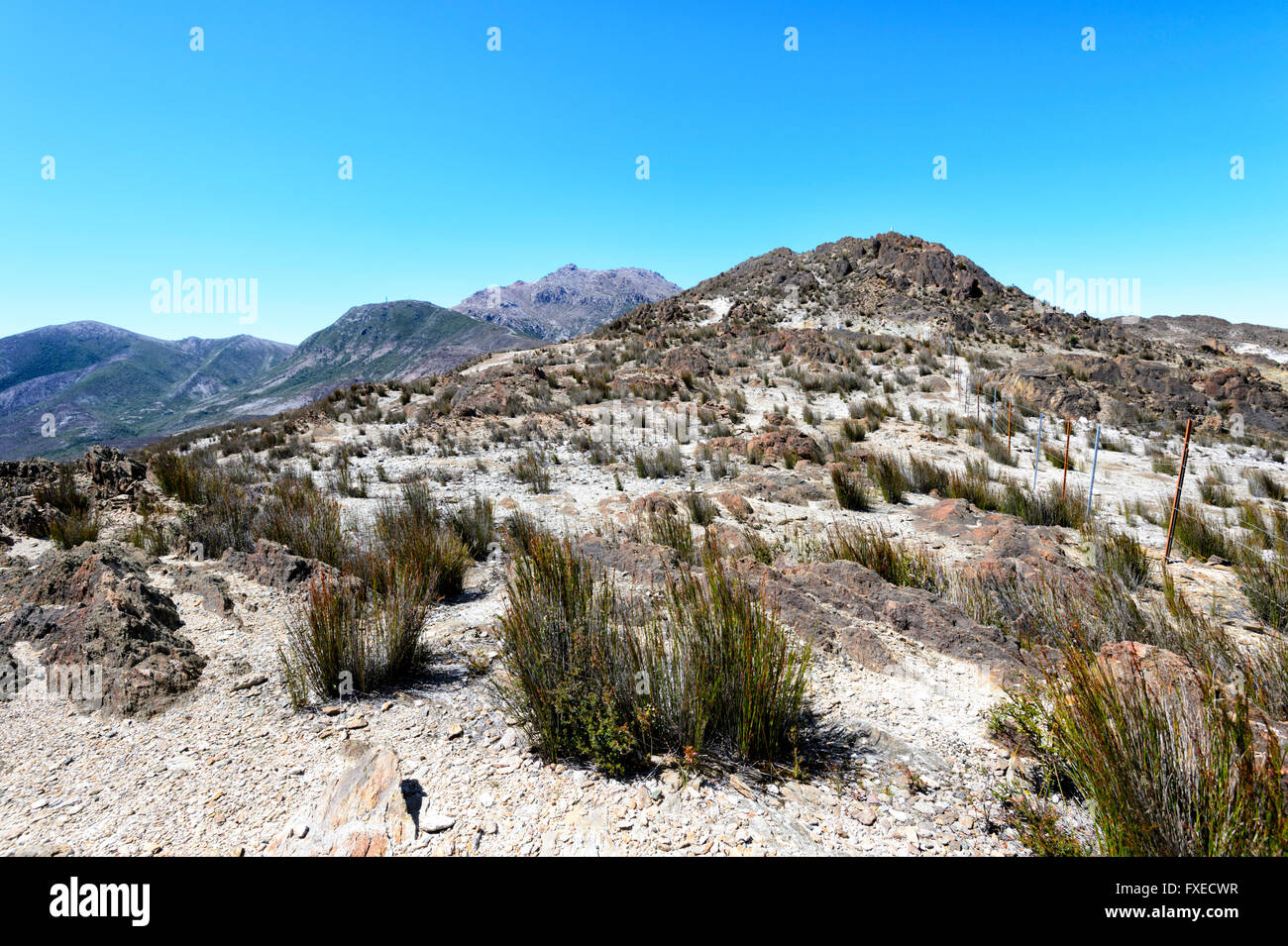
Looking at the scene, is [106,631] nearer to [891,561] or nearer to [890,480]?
[891,561]

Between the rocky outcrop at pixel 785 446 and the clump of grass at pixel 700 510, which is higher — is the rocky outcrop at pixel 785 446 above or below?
above

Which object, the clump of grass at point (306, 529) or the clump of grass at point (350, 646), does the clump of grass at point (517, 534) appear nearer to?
the clump of grass at point (306, 529)

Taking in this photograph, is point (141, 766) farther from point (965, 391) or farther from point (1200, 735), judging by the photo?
point (965, 391)

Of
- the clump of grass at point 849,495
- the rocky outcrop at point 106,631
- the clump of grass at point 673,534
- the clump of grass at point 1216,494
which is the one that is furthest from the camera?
the clump of grass at point 1216,494

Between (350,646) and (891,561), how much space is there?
4.52 metres

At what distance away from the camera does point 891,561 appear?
513cm

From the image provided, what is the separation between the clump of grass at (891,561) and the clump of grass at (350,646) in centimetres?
398

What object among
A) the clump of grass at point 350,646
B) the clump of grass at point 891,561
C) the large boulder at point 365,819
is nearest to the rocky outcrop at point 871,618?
the clump of grass at point 891,561

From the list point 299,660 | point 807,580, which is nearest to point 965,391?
point 807,580

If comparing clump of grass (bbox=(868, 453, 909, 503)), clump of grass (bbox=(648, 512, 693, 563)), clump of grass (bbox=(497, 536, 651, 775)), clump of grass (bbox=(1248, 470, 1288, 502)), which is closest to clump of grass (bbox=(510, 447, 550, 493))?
clump of grass (bbox=(648, 512, 693, 563))

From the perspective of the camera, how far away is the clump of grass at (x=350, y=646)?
3.11 meters

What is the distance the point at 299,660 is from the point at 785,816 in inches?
111

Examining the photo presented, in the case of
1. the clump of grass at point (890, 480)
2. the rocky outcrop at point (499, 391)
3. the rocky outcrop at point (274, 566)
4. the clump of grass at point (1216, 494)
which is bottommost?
the rocky outcrop at point (274, 566)

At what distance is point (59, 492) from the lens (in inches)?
267
